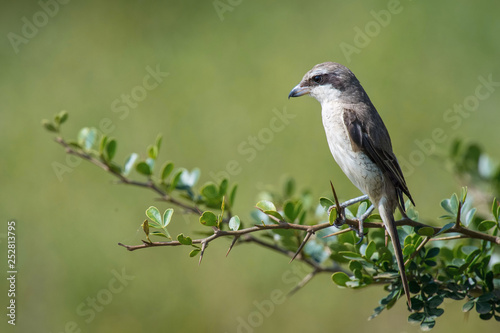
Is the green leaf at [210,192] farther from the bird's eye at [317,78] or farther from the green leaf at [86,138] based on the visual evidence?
the bird's eye at [317,78]

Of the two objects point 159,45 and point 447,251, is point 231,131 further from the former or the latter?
point 447,251

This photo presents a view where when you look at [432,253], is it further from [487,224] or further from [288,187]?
[288,187]

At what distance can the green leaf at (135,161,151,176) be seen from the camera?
2904 mm

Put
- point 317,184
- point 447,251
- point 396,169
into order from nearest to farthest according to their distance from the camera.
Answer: point 447,251
point 396,169
point 317,184

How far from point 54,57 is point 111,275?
3.50 m

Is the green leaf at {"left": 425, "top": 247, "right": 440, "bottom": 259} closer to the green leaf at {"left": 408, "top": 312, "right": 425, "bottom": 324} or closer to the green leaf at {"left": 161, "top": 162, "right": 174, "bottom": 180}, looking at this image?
the green leaf at {"left": 408, "top": 312, "right": 425, "bottom": 324}

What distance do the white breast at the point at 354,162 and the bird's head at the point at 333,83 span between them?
0.22m

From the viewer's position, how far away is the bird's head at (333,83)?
3297mm

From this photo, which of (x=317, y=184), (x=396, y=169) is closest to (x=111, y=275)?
(x=317, y=184)

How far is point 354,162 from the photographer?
2.98 metres

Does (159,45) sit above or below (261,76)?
above

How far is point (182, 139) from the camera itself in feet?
21.9

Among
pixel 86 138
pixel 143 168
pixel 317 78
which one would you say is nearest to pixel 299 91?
pixel 317 78

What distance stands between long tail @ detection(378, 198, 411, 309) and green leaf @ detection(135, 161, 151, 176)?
1177 millimetres
